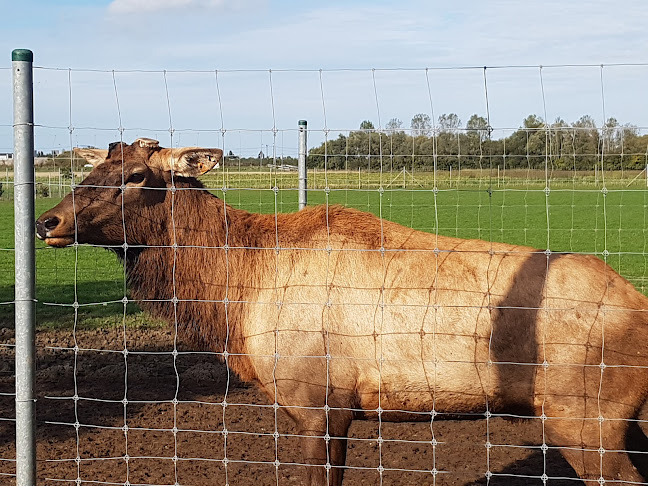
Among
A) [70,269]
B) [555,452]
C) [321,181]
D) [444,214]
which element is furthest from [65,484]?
[444,214]

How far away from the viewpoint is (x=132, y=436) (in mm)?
6855

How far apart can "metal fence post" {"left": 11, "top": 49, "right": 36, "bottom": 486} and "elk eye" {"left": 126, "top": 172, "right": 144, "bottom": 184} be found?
123cm

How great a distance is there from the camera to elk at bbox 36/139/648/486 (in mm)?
4398

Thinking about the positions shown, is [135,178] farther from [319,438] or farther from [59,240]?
[319,438]

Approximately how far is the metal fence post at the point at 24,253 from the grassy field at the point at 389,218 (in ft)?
0.57

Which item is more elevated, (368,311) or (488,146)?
(488,146)

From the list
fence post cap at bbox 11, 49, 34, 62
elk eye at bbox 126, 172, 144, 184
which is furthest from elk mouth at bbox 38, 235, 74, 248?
fence post cap at bbox 11, 49, 34, 62

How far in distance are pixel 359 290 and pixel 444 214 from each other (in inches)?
1010

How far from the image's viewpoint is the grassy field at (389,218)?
7.31m

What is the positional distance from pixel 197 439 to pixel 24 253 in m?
3.44

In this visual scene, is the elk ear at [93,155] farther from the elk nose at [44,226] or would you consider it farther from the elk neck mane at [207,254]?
the elk nose at [44,226]

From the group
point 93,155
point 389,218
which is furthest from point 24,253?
point 389,218

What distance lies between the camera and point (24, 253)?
3910mm

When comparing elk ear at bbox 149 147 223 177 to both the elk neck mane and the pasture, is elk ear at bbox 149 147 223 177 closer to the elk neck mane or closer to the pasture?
the elk neck mane
